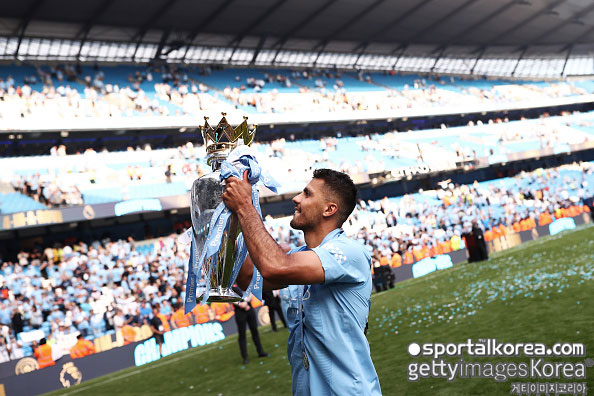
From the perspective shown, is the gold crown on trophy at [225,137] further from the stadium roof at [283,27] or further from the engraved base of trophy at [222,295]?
the stadium roof at [283,27]

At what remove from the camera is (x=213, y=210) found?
316 centimetres

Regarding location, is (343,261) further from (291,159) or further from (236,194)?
(291,159)

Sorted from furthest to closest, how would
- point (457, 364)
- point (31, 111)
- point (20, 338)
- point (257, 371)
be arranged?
point (31, 111) → point (20, 338) → point (257, 371) → point (457, 364)

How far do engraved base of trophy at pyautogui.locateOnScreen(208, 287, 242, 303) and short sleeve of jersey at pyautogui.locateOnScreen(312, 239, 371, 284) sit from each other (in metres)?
0.53

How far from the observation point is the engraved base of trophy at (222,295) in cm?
313

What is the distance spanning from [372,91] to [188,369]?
3568cm

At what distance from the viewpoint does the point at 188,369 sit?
1331 cm

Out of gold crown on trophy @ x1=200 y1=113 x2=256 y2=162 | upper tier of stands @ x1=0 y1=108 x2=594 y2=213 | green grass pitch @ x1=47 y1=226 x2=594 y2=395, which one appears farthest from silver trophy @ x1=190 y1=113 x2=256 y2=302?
upper tier of stands @ x1=0 y1=108 x2=594 y2=213

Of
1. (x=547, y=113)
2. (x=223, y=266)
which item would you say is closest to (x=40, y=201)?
(x=223, y=266)

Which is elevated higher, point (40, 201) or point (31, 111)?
point (31, 111)

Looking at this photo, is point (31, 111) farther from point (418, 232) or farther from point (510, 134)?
point (510, 134)

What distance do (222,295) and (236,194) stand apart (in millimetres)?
578

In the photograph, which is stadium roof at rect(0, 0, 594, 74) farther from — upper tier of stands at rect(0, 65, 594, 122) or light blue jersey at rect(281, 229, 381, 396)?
light blue jersey at rect(281, 229, 381, 396)

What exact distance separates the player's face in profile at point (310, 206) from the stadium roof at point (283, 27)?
1198 inches
